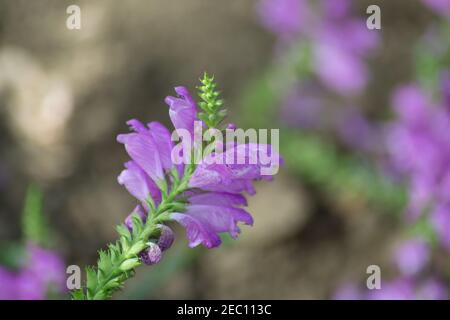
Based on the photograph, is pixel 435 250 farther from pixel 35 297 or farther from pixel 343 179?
pixel 35 297

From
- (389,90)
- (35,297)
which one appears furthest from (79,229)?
(389,90)

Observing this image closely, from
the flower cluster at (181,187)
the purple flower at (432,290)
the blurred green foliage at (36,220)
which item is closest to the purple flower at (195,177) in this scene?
the flower cluster at (181,187)

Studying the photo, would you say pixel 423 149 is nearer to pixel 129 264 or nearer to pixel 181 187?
pixel 181 187

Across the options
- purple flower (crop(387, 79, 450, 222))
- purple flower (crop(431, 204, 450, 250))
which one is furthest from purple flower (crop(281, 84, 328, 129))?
purple flower (crop(431, 204, 450, 250))

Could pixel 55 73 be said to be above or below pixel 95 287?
above

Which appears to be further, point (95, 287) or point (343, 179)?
point (343, 179)

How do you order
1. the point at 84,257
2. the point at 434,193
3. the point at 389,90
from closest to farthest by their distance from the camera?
the point at 434,193
the point at 84,257
the point at 389,90

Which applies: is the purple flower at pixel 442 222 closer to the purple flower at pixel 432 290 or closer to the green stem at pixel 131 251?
the purple flower at pixel 432 290
